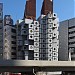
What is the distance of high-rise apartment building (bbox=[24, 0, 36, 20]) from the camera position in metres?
57.8

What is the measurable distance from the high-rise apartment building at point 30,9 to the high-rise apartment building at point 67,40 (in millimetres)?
8742

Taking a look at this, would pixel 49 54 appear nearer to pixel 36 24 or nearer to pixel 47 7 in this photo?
pixel 36 24

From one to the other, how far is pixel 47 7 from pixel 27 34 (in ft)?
38.4

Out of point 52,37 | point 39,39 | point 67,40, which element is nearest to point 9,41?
point 39,39

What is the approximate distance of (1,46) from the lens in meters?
48.9

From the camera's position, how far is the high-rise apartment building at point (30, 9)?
2275 inches

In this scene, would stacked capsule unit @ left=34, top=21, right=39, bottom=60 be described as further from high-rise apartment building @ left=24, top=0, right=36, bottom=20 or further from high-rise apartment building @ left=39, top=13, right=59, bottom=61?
high-rise apartment building @ left=24, top=0, right=36, bottom=20

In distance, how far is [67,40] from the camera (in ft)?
197

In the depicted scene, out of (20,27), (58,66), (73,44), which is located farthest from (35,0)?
(58,66)

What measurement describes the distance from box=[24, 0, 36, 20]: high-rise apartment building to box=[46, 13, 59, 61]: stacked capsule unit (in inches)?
234

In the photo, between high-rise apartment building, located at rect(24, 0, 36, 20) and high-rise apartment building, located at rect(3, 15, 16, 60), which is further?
high-rise apartment building, located at rect(24, 0, 36, 20)

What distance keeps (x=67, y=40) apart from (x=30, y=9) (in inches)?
459

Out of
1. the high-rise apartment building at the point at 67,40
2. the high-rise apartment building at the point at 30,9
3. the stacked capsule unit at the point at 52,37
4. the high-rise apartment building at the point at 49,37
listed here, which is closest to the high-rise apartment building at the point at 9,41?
the high-rise apartment building at the point at 30,9

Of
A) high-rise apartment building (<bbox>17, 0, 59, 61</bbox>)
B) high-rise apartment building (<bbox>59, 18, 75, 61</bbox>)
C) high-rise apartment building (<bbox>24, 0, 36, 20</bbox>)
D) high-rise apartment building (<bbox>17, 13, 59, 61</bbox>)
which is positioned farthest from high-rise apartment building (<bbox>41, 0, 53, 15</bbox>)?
high-rise apartment building (<bbox>17, 13, 59, 61</bbox>)
